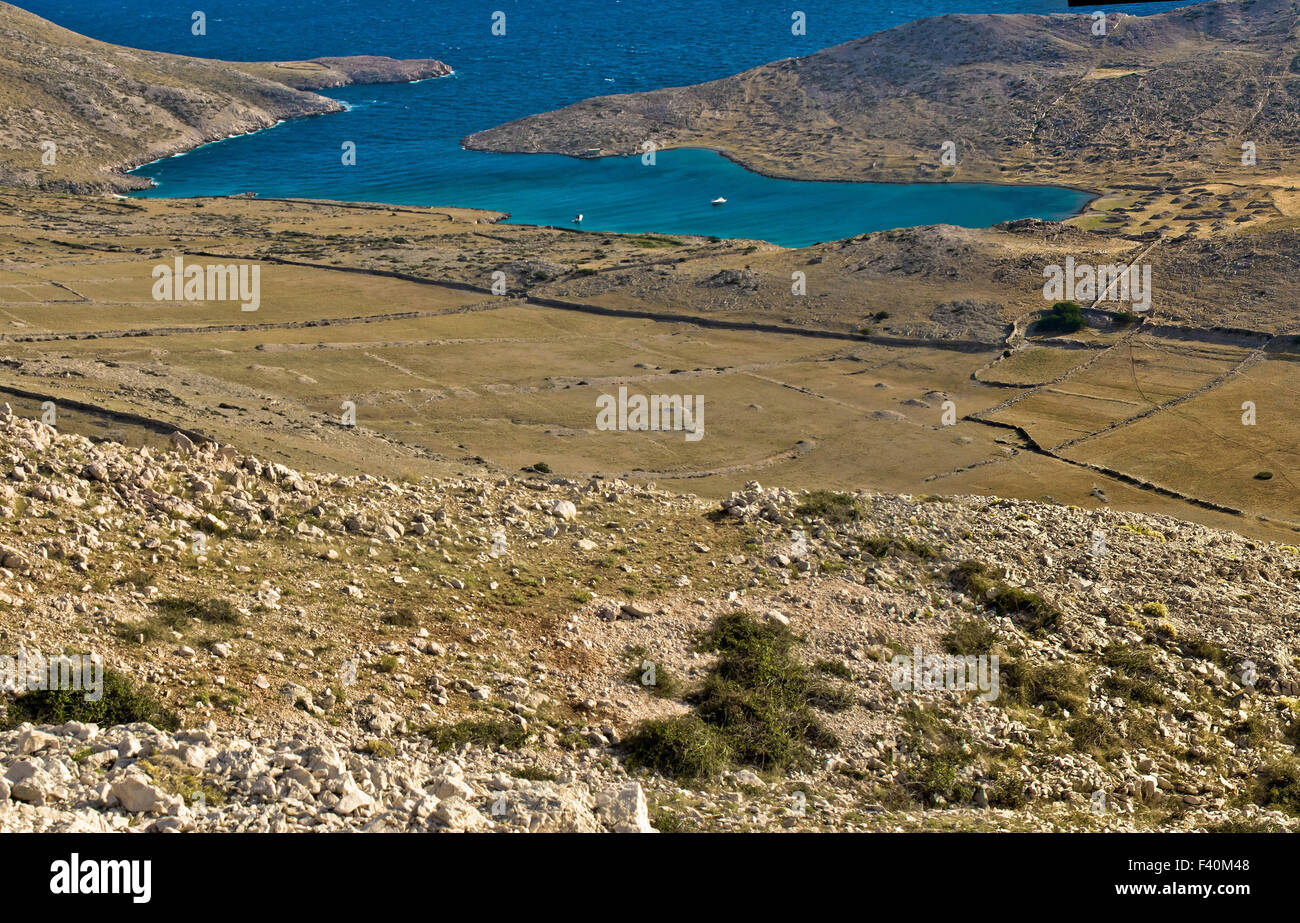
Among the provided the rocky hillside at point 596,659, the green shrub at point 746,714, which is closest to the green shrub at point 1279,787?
the rocky hillside at point 596,659

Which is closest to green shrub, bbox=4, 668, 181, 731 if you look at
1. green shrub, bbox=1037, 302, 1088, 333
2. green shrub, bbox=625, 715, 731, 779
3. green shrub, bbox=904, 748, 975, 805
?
green shrub, bbox=625, 715, 731, 779

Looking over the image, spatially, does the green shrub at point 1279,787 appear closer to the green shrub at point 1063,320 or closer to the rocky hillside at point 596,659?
the rocky hillside at point 596,659

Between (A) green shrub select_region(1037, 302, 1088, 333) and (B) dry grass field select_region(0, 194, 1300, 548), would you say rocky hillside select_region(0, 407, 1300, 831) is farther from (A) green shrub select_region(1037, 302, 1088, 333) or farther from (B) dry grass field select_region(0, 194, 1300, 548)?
(A) green shrub select_region(1037, 302, 1088, 333)

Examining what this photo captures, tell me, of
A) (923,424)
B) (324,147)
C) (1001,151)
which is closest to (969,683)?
(923,424)

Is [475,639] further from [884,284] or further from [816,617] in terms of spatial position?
[884,284]

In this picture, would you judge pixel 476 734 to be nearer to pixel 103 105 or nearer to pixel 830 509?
pixel 830 509

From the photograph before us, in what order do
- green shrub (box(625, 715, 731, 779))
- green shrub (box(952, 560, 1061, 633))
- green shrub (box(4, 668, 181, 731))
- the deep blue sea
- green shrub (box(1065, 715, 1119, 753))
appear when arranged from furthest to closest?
the deep blue sea < green shrub (box(952, 560, 1061, 633)) < green shrub (box(1065, 715, 1119, 753)) < green shrub (box(625, 715, 731, 779)) < green shrub (box(4, 668, 181, 731))

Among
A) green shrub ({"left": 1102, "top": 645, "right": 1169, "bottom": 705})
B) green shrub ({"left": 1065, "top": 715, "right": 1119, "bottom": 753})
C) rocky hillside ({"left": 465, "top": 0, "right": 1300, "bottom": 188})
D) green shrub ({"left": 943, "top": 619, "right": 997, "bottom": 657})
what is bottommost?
green shrub ({"left": 1065, "top": 715, "right": 1119, "bottom": 753})
